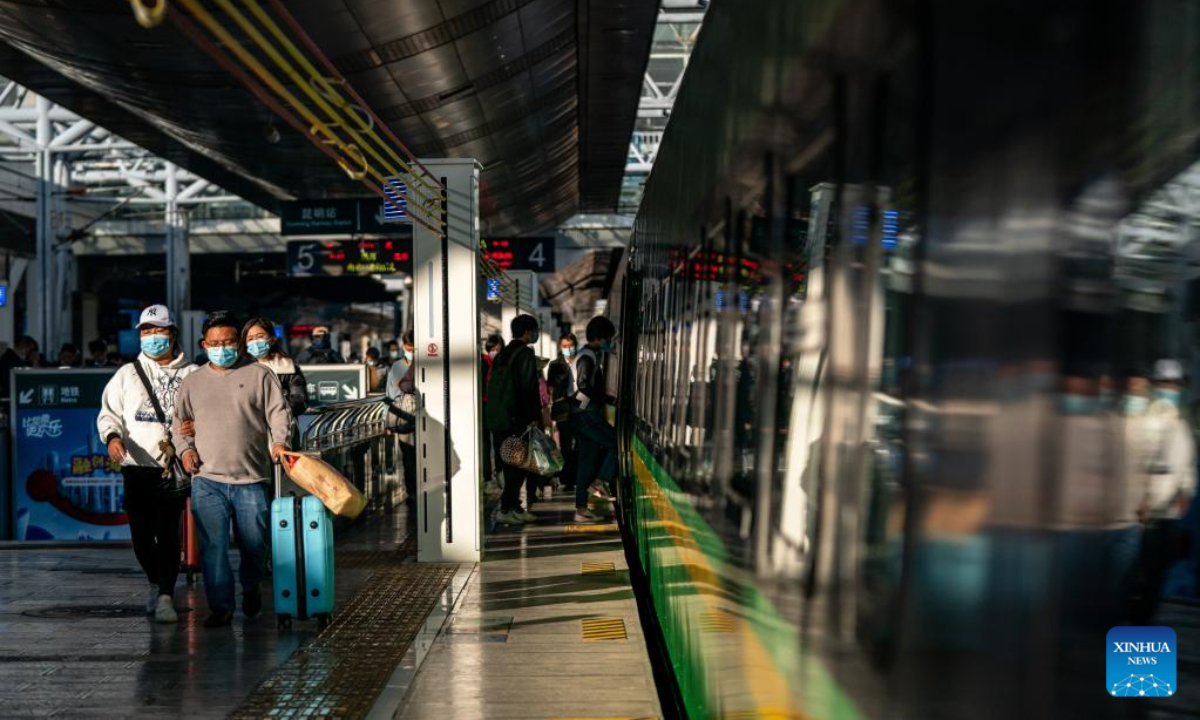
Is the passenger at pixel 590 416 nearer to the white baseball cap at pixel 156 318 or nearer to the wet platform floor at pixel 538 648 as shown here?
the wet platform floor at pixel 538 648

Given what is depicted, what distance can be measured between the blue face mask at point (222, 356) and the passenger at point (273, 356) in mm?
837

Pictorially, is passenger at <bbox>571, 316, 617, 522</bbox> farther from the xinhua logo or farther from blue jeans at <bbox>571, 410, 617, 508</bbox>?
the xinhua logo

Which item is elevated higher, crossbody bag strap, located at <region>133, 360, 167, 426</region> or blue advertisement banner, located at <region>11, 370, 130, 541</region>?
crossbody bag strap, located at <region>133, 360, 167, 426</region>

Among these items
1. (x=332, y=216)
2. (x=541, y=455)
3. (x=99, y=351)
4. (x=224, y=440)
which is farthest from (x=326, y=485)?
(x=332, y=216)

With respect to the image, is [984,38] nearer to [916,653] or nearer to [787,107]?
[916,653]

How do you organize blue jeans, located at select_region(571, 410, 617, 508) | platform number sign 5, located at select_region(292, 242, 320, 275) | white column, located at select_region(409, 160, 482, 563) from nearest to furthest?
white column, located at select_region(409, 160, 482, 563), blue jeans, located at select_region(571, 410, 617, 508), platform number sign 5, located at select_region(292, 242, 320, 275)

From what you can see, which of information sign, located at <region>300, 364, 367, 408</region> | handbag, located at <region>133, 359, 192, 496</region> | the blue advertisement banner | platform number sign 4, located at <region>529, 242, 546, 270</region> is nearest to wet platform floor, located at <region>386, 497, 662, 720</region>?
handbag, located at <region>133, 359, 192, 496</region>

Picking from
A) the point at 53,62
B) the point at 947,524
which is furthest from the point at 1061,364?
the point at 53,62

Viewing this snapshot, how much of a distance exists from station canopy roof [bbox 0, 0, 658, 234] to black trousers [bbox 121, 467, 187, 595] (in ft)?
21.4

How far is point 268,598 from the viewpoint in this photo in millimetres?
8688

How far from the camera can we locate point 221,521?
7.50 metres

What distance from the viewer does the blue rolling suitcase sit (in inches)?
295

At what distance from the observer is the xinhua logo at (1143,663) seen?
4.61 ft

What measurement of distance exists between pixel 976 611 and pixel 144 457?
22.4 feet
